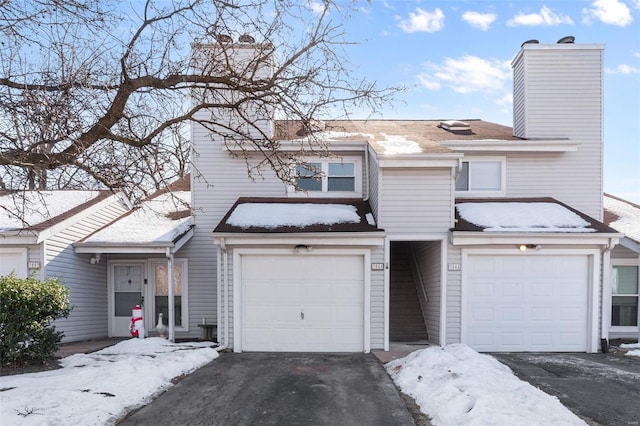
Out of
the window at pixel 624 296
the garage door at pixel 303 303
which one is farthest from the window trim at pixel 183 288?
the window at pixel 624 296

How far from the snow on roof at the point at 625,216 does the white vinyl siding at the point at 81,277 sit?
13.3 metres

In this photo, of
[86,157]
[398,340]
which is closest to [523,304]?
[398,340]

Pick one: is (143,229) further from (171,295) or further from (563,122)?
(563,122)

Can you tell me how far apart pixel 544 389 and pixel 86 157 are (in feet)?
24.6

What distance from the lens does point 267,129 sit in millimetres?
11633

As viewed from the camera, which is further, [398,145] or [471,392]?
[398,145]

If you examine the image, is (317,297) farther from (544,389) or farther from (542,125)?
(542,125)

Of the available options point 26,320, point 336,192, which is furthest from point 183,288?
point 336,192

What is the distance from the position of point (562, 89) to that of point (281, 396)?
10.8 m

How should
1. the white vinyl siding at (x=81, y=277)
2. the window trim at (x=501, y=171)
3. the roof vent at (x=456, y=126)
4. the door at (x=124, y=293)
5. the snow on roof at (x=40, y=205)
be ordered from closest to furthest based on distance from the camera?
the snow on roof at (x=40, y=205), the white vinyl siding at (x=81, y=277), the window trim at (x=501, y=171), the door at (x=124, y=293), the roof vent at (x=456, y=126)

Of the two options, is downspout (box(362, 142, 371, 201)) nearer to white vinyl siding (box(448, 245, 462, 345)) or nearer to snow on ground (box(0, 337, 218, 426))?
white vinyl siding (box(448, 245, 462, 345))

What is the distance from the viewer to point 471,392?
5.53 metres

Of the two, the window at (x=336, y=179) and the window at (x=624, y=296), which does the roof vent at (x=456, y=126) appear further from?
the window at (x=624, y=296)

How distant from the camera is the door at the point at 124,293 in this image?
1187cm
